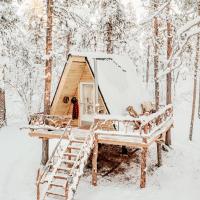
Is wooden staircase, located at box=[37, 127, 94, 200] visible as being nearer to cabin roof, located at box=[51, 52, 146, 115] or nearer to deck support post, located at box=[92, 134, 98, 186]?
deck support post, located at box=[92, 134, 98, 186]

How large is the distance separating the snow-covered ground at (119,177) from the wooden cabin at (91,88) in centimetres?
375

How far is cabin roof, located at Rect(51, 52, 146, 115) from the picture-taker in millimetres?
20141

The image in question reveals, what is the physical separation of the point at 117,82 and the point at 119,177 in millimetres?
5711

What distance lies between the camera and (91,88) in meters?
22.2

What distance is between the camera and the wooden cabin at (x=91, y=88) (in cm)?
2030

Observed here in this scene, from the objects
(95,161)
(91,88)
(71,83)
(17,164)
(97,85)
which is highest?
(71,83)

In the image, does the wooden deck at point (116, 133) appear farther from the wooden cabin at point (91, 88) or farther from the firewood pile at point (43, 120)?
the wooden cabin at point (91, 88)

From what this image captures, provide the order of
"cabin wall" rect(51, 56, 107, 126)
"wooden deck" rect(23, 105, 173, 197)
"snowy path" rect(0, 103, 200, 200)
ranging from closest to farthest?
"wooden deck" rect(23, 105, 173, 197) → "snowy path" rect(0, 103, 200, 200) → "cabin wall" rect(51, 56, 107, 126)

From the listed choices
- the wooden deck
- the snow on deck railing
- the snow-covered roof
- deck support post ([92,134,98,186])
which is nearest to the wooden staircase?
deck support post ([92,134,98,186])

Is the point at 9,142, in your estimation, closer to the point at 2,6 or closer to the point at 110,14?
the point at 2,6

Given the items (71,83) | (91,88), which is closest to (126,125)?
(91,88)

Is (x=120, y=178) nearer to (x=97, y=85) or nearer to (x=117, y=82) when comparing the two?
(x=97, y=85)

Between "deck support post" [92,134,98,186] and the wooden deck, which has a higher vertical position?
the wooden deck

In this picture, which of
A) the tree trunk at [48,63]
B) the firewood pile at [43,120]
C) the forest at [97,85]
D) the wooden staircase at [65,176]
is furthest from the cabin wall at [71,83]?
the wooden staircase at [65,176]
